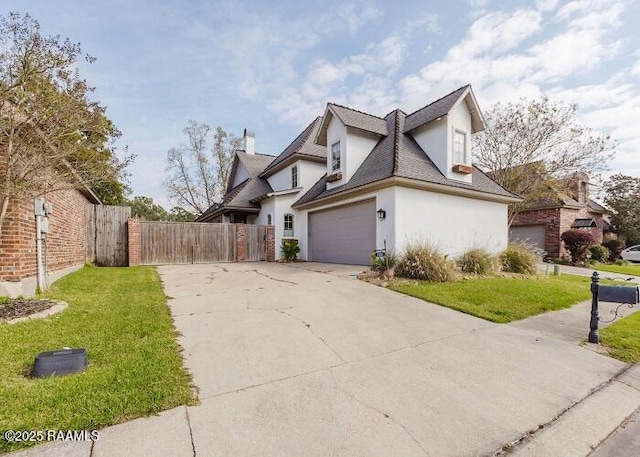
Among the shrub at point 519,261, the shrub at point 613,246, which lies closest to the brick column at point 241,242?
the shrub at point 519,261

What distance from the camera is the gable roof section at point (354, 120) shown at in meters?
11.9

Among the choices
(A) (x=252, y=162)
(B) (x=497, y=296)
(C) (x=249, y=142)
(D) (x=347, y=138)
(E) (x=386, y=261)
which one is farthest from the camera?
Result: (C) (x=249, y=142)

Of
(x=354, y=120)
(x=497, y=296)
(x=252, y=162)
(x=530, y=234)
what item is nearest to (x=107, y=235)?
(x=252, y=162)

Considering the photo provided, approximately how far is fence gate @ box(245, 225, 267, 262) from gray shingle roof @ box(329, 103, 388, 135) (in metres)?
6.44

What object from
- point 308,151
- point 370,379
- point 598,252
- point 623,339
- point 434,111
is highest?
point 434,111

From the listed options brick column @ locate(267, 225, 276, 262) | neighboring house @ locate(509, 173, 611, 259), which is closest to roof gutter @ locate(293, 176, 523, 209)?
brick column @ locate(267, 225, 276, 262)

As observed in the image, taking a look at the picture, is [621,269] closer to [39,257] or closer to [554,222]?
[554,222]

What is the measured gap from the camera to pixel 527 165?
1625 cm

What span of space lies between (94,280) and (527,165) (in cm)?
1976

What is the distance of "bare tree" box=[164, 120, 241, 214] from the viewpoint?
26312 millimetres

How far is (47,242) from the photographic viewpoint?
668 centimetres

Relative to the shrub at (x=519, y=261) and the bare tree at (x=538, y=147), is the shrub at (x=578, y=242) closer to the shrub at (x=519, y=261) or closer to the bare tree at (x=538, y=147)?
the bare tree at (x=538, y=147)

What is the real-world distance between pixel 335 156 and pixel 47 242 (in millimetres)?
9629

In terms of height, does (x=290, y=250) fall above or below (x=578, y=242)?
below
